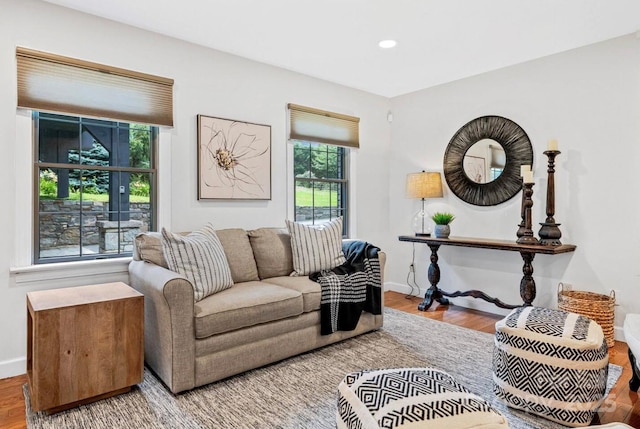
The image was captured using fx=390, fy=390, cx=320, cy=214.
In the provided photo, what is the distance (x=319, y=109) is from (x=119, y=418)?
3.26m

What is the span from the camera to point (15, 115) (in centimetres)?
252

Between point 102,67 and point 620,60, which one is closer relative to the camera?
point 102,67

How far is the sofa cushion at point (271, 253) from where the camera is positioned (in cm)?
325

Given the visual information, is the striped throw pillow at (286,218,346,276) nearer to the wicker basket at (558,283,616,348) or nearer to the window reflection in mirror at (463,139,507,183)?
the window reflection in mirror at (463,139,507,183)

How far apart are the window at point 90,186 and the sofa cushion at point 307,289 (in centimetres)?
121

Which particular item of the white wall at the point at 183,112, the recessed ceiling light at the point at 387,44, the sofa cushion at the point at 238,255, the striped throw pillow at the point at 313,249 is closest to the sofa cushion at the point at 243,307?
the sofa cushion at the point at 238,255

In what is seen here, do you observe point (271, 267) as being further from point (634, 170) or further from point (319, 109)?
point (634, 170)

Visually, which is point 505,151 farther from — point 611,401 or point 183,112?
point 183,112

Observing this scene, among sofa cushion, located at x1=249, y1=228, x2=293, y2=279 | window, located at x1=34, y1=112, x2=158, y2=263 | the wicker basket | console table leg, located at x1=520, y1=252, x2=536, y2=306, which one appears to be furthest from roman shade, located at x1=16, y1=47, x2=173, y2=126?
the wicker basket

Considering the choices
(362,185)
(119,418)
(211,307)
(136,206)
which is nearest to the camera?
(119,418)

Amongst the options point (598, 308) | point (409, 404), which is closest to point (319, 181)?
point (598, 308)

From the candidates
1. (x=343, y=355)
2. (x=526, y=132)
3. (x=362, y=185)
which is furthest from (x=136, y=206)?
(x=526, y=132)

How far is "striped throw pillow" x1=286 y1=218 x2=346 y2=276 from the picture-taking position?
328cm

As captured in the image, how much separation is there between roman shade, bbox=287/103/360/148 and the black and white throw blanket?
4.60ft
